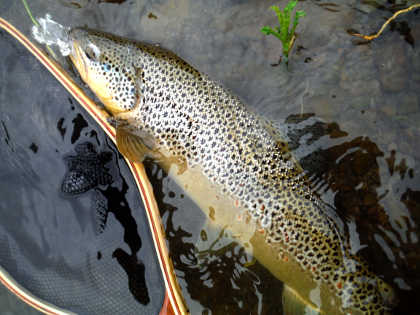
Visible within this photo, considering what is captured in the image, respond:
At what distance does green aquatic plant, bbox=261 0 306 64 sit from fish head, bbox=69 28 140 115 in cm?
84

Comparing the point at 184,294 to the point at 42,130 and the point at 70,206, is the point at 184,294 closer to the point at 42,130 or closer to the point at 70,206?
the point at 70,206

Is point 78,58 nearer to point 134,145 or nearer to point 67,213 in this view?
point 134,145

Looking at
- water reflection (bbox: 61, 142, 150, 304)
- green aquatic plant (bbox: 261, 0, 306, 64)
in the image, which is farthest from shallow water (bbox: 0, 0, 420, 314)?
water reflection (bbox: 61, 142, 150, 304)

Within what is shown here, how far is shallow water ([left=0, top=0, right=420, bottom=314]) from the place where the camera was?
2.01m

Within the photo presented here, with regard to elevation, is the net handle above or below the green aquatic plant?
below

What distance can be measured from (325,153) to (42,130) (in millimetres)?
1634

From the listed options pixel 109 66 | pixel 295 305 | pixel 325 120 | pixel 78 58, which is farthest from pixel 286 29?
pixel 295 305

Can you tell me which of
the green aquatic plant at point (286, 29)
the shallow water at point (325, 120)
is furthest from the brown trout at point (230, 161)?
the green aquatic plant at point (286, 29)

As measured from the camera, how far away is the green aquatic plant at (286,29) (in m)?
1.99

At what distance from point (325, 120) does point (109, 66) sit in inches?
53.2

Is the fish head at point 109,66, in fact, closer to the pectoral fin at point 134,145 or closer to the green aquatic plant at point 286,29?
the pectoral fin at point 134,145

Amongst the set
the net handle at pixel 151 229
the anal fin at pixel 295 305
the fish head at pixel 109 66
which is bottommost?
the anal fin at pixel 295 305

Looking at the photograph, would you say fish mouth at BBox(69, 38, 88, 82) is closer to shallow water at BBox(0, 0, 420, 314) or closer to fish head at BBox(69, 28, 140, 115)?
fish head at BBox(69, 28, 140, 115)

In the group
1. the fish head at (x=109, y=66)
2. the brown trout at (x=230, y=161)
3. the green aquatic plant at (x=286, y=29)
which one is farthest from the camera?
the fish head at (x=109, y=66)
